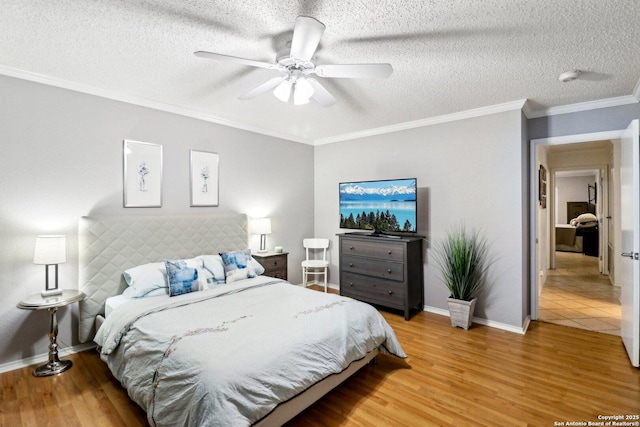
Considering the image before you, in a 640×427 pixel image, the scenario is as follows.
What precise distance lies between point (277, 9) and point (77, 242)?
279cm

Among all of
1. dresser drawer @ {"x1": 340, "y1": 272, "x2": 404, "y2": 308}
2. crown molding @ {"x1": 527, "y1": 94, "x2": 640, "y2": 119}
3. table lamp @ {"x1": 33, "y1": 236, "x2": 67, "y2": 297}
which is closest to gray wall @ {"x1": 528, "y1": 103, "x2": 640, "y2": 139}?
crown molding @ {"x1": 527, "y1": 94, "x2": 640, "y2": 119}

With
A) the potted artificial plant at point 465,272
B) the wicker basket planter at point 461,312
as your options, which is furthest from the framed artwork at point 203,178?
the wicker basket planter at point 461,312

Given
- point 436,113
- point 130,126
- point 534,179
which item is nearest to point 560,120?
point 534,179

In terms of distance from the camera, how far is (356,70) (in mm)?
2070

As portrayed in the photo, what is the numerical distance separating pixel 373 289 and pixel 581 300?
317 cm

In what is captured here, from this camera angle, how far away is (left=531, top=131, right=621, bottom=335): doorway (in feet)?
12.2

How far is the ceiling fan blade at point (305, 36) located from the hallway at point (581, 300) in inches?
164

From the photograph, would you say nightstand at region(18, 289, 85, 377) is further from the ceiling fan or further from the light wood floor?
the ceiling fan

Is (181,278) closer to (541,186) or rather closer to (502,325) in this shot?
(502,325)

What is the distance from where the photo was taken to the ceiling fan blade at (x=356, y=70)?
2.00 m

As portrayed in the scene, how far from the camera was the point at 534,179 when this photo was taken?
3734 millimetres

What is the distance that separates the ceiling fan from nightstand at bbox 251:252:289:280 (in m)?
2.24

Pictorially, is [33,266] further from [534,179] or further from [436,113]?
[534,179]

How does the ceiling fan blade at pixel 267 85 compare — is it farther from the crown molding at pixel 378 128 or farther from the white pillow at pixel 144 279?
the white pillow at pixel 144 279
